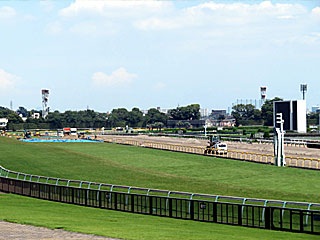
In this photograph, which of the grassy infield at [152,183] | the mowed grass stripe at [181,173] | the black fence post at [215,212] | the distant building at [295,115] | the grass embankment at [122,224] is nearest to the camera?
the grass embankment at [122,224]

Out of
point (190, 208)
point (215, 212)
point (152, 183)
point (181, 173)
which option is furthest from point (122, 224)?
point (181, 173)

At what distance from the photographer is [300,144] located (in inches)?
3187

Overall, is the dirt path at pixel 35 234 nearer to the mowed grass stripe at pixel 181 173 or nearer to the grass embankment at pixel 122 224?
the grass embankment at pixel 122 224

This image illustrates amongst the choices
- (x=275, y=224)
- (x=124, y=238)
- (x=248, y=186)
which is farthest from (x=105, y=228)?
(x=248, y=186)

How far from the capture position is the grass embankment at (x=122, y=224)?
55.1ft

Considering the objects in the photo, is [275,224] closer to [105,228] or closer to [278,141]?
[105,228]

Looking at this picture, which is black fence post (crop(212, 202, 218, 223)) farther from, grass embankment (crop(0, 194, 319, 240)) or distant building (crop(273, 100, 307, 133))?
distant building (crop(273, 100, 307, 133))

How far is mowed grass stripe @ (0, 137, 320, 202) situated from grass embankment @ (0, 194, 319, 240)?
11.1 m

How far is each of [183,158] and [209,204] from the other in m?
39.1

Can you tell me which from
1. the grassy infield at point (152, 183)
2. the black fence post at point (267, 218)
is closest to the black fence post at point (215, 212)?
the grassy infield at point (152, 183)

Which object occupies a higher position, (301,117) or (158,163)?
(301,117)

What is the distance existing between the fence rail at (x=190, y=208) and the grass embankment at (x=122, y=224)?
533 mm

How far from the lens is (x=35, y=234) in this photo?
53.1ft

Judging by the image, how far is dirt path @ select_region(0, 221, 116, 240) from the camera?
1559cm
